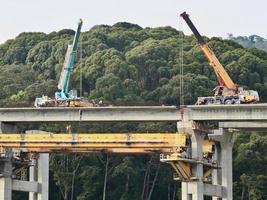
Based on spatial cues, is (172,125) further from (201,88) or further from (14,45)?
(14,45)

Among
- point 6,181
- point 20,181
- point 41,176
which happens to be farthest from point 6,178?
point 41,176

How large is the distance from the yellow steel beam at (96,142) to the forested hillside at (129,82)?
1841cm

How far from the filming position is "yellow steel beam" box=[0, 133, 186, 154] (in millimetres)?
96688

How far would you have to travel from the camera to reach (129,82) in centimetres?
16062

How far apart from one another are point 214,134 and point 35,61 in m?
82.4

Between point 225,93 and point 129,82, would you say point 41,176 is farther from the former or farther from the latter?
Result: point 129,82

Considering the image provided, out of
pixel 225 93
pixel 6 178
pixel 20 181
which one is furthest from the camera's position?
pixel 20 181

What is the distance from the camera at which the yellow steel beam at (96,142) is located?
96.7m

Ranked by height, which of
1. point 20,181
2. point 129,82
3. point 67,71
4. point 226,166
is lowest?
point 20,181

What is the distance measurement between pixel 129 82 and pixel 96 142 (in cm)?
6174

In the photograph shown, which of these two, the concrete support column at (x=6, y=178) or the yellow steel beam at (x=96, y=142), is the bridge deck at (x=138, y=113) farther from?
the concrete support column at (x=6, y=178)

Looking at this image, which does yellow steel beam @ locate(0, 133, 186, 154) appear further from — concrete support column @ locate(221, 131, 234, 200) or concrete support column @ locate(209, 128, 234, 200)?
concrete support column @ locate(221, 131, 234, 200)

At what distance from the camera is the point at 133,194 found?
145875 mm

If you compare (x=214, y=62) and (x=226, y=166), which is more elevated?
(x=214, y=62)
